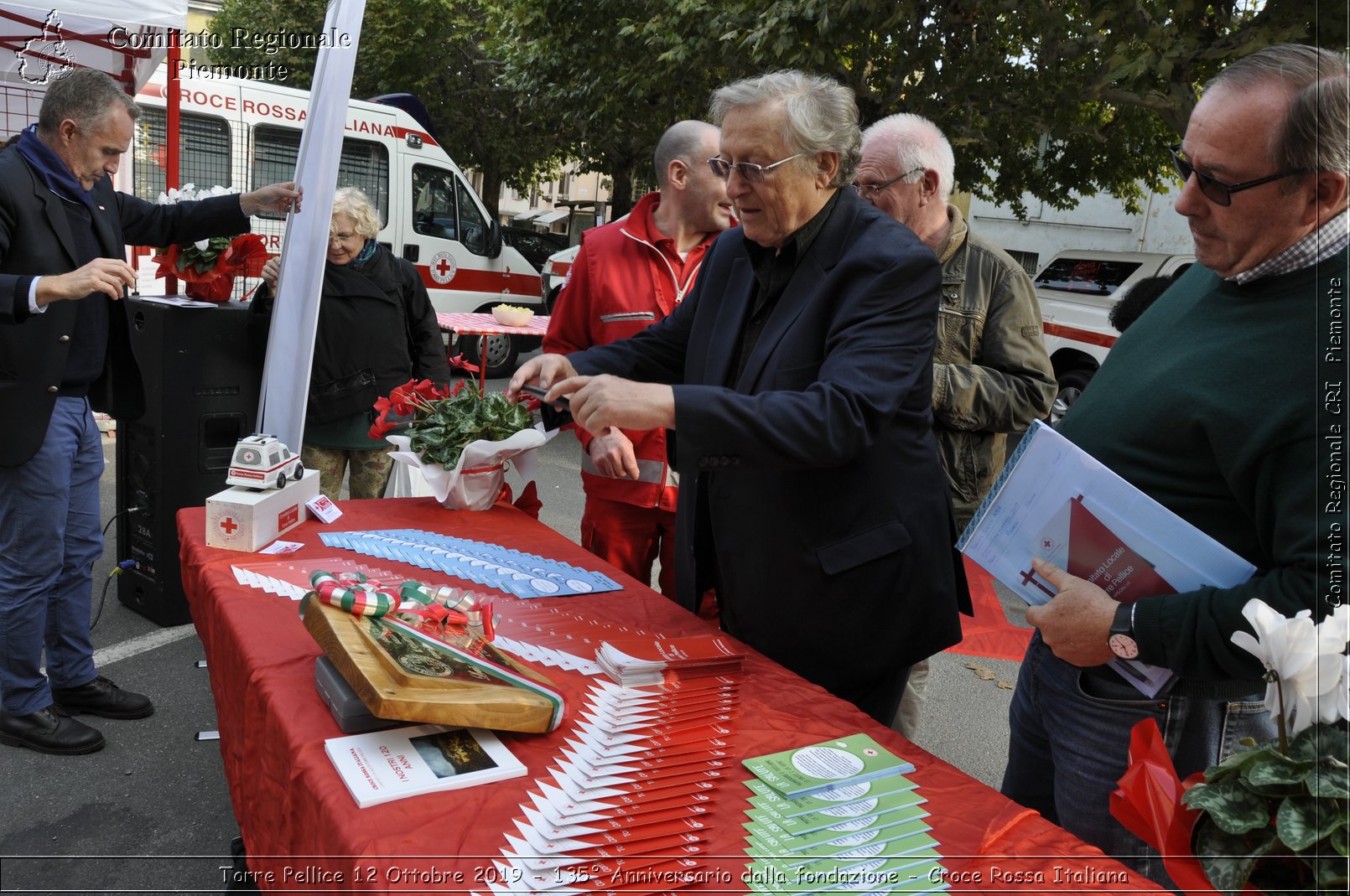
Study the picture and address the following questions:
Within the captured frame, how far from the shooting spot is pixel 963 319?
3.01m

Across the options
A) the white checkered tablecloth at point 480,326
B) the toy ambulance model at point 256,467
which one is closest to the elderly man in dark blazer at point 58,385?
the toy ambulance model at point 256,467

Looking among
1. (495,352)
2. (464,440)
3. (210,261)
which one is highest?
(210,261)

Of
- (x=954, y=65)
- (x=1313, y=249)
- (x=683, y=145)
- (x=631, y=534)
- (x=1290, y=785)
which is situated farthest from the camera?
(x=954, y=65)

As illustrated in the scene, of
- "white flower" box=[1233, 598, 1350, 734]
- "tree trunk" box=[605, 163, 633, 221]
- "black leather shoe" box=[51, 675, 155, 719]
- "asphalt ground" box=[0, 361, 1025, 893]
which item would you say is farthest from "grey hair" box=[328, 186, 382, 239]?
"tree trunk" box=[605, 163, 633, 221]

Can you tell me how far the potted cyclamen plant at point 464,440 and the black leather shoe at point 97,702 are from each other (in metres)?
1.52

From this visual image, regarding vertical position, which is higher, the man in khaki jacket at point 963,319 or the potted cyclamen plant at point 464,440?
the man in khaki jacket at point 963,319

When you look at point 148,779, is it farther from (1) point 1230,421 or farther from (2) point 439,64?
(2) point 439,64

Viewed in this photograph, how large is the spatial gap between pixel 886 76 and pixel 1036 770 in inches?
330

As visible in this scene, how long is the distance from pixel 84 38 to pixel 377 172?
4417 mm

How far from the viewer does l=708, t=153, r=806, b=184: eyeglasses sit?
1.91m

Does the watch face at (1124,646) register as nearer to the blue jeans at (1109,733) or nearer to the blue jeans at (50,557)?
the blue jeans at (1109,733)

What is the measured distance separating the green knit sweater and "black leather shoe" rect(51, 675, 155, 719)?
129 inches

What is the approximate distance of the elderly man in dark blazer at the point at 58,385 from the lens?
2875mm

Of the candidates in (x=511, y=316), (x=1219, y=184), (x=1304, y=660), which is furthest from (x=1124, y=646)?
(x=511, y=316)
